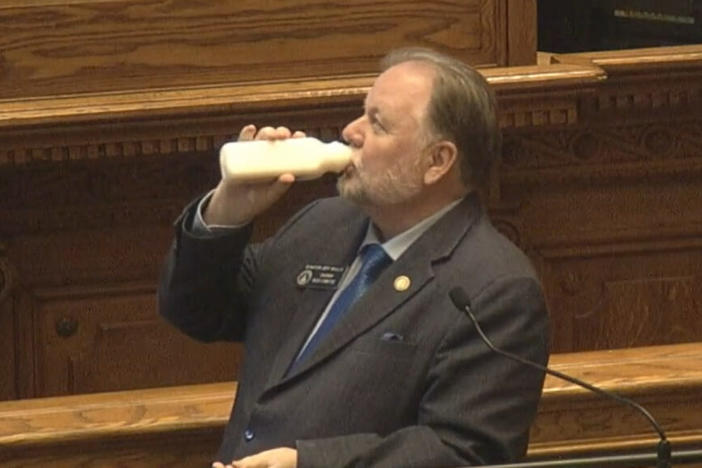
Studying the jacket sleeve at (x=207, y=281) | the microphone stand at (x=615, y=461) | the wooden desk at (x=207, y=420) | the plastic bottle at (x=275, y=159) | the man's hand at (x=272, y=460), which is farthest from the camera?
the wooden desk at (x=207, y=420)

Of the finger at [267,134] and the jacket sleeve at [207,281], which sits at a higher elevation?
the finger at [267,134]

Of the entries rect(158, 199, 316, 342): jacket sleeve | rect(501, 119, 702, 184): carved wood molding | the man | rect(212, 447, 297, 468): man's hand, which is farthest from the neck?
rect(501, 119, 702, 184): carved wood molding

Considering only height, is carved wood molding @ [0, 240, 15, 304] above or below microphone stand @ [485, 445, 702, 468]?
below

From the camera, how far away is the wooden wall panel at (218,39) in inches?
170

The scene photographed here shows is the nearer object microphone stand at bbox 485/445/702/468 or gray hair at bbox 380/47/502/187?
microphone stand at bbox 485/445/702/468

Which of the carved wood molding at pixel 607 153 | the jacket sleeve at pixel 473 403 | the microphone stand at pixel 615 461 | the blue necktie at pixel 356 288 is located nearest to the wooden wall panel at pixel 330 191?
the carved wood molding at pixel 607 153

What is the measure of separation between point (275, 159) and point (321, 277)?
23 cm

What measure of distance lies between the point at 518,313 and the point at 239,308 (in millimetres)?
513

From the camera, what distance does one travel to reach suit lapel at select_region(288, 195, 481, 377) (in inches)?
120

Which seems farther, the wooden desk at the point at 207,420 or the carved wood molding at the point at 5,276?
the carved wood molding at the point at 5,276

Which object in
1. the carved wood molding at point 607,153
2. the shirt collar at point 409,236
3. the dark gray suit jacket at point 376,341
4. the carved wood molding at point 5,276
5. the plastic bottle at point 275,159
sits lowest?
the carved wood molding at point 5,276

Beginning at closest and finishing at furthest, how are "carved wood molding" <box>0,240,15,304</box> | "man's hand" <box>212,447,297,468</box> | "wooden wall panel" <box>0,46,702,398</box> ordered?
"man's hand" <box>212,447,297,468</box> → "wooden wall panel" <box>0,46,702,398</box> → "carved wood molding" <box>0,240,15,304</box>

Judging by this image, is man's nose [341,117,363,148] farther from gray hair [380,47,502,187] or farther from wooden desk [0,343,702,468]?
wooden desk [0,343,702,468]

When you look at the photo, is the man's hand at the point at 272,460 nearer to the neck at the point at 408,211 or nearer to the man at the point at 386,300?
the man at the point at 386,300
